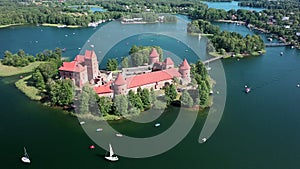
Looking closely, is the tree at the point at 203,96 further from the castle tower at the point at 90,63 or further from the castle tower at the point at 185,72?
the castle tower at the point at 90,63

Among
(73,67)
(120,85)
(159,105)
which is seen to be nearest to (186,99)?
(159,105)

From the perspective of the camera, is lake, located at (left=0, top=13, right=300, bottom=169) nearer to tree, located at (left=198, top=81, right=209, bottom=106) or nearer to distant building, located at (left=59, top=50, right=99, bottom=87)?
tree, located at (left=198, top=81, right=209, bottom=106)

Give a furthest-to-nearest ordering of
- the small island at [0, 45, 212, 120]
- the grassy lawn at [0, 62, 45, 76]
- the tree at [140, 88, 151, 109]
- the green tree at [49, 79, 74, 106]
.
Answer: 1. the grassy lawn at [0, 62, 45, 76]
2. the green tree at [49, 79, 74, 106]
3. the tree at [140, 88, 151, 109]
4. the small island at [0, 45, 212, 120]

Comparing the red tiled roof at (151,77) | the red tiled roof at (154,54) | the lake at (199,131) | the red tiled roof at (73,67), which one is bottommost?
the lake at (199,131)

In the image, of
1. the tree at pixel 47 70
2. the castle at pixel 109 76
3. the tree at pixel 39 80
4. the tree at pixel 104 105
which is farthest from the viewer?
the tree at pixel 47 70

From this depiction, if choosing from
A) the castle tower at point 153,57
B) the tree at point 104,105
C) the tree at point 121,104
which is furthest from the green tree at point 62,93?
the castle tower at point 153,57

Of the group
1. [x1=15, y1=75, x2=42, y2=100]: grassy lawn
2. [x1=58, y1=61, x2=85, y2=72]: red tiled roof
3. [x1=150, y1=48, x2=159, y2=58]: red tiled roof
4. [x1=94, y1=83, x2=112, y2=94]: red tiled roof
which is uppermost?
[x1=150, y1=48, x2=159, y2=58]: red tiled roof

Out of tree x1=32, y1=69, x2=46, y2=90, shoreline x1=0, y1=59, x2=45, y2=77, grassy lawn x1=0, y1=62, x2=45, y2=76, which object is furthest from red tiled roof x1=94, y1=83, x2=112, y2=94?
grassy lawn x1=0, y1=62, x2=45, y2=76
